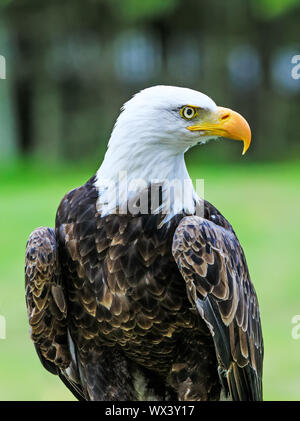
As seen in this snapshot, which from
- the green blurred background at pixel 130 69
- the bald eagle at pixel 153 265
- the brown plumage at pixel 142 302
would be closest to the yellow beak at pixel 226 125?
the bald eagle at pixel 153 265

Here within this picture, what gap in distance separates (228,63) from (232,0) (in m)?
1.78

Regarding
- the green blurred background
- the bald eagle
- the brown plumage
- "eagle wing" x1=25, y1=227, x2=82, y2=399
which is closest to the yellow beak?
the bald eagle

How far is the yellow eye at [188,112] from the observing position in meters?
3.48

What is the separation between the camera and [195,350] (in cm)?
366

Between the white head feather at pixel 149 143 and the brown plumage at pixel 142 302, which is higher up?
the white head feather at pixel 149 143

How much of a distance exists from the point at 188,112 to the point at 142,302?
896mm

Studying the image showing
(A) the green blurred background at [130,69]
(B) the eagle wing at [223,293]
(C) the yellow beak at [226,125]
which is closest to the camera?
(B) the eagle wing at [223,293]

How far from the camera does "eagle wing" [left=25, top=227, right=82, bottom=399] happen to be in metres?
3.58

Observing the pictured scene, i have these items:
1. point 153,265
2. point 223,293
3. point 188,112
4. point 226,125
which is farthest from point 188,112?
point 223,293

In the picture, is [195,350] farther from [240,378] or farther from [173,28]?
[173,28]

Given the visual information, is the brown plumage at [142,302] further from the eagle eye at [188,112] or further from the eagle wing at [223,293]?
the eagle eye at [188,112]

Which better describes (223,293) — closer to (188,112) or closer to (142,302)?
(142,302)

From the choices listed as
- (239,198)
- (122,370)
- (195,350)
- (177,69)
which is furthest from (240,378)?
(177,69)

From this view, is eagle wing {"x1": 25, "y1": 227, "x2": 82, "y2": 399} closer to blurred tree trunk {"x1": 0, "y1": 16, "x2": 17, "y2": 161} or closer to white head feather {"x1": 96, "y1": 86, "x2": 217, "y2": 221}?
white head feather {"x1": 96, "y1": 86, "x2": 217, "y2": 221}
